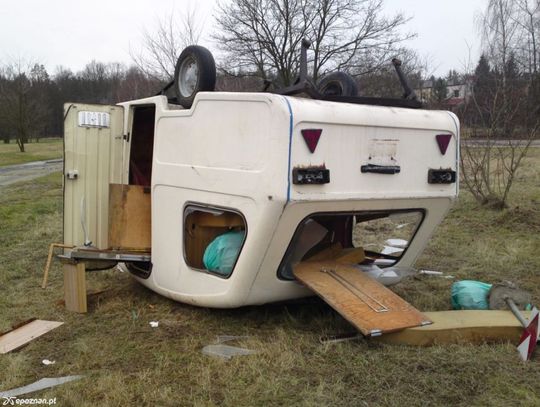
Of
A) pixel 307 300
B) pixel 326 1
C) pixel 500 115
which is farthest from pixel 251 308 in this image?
pixel 326 1

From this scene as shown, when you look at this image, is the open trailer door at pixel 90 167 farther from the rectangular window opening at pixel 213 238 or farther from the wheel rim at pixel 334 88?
the wheel rim at pixel 334 88

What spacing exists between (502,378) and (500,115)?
7818mm

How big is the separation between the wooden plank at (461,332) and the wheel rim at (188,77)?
240 centimetres

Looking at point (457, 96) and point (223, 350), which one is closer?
point (223, 350)

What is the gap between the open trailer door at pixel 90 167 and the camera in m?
4.67

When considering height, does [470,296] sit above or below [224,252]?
below

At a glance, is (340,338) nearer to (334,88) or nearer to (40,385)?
(40,385)

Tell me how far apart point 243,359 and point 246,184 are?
3.65 ft

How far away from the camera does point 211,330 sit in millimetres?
4094

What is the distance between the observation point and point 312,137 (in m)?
3.49

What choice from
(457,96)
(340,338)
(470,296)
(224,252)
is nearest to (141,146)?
(224,252)

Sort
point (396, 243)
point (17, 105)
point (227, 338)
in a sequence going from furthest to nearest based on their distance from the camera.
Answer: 1. point (17, 105)
2. point (396, 243)
3. point (227, 338)

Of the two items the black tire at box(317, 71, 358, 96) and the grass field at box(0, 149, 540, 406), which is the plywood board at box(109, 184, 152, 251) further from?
the black tire at box(317, 71, 358, 96)

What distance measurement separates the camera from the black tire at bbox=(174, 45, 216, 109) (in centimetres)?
427
